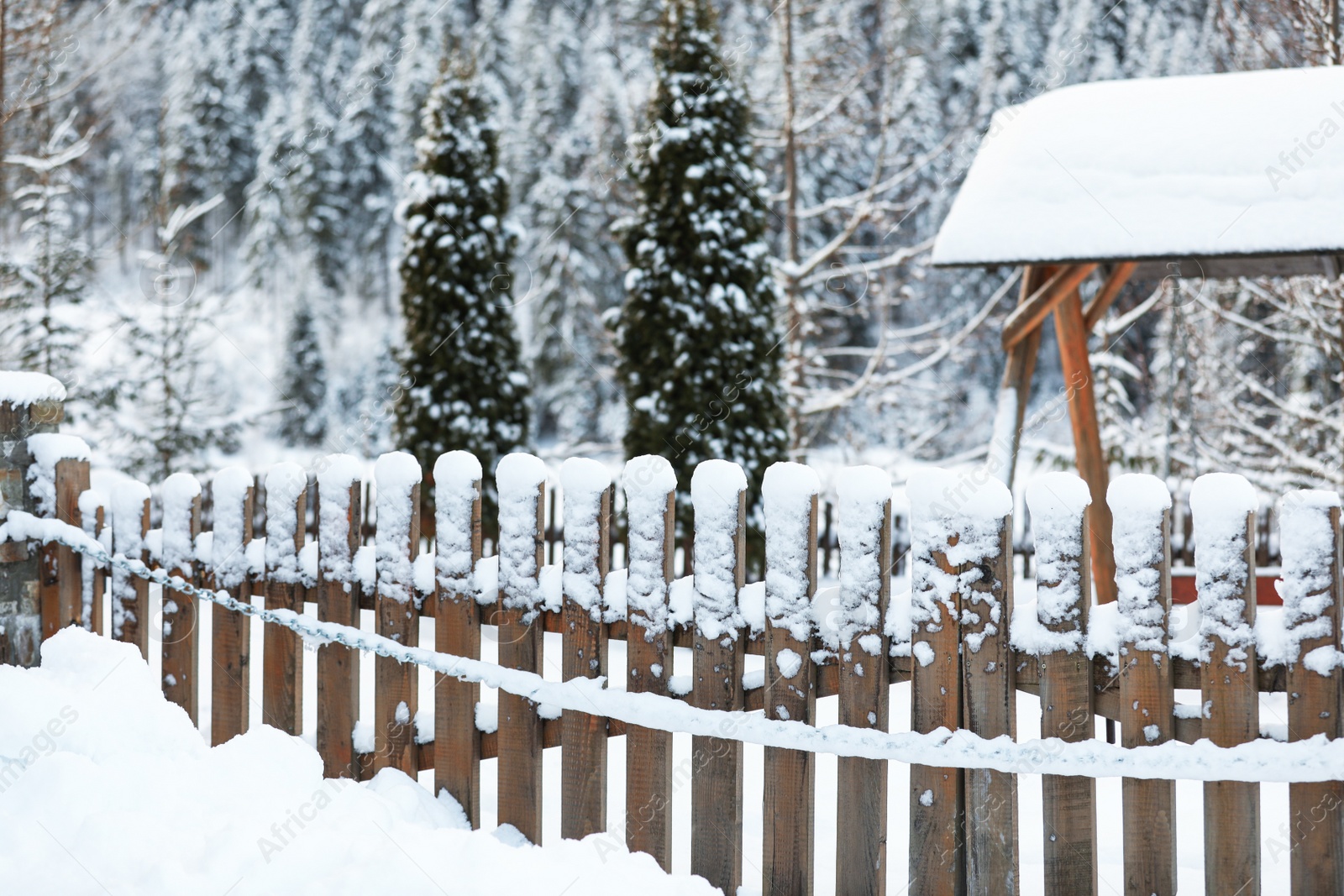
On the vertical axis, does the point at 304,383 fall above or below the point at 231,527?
above

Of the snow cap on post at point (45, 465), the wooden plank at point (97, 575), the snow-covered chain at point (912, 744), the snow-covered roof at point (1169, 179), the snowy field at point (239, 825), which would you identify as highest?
the snow-covered roof at point (1169, 179)

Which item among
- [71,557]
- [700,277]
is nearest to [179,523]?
[71,557]

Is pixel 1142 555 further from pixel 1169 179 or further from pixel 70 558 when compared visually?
pixel 70 558

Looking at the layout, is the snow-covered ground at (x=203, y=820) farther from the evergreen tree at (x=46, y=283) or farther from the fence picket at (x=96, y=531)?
the evergreen tree at (x=46, y=283)

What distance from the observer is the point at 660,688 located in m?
2.59

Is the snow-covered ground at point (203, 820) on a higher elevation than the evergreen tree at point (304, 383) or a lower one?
lower

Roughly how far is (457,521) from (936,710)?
1463 millimetres

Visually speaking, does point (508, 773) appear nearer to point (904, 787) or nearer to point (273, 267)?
point (904, 787)

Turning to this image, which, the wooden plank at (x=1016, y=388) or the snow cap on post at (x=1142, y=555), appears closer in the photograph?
the snow cap on post at (x=1142, y=555)

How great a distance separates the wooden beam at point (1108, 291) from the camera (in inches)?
221

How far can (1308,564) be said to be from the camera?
84.7 inches

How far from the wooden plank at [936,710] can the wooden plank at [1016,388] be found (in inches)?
130

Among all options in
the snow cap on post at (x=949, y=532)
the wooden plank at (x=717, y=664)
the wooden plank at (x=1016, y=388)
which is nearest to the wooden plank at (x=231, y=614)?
the wooden plank at (x=717, y=664)

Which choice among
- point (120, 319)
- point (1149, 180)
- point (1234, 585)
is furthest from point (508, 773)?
point (120, 319)
